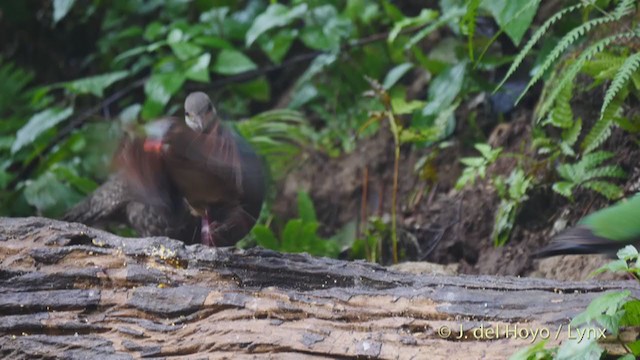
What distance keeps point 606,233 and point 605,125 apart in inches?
43.9

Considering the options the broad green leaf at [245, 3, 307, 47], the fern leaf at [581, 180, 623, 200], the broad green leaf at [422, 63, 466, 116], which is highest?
the fern leaf at [581, 180, 623, 200]

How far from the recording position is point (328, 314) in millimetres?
2410

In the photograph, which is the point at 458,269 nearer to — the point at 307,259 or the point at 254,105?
the point at 307,259

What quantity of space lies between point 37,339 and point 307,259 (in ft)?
2.86

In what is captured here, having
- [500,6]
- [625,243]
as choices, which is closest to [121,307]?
[625,243]

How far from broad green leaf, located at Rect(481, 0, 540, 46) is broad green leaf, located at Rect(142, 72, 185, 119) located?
2.33 meters

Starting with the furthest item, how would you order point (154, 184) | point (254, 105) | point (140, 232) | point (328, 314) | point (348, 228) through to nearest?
point (254, 105) → point (348, 228) → point (140, 232) → point (154, 184) → point (328, 314)

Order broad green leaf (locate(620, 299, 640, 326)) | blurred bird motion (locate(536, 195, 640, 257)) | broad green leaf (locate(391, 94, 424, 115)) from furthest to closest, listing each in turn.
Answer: broad green leaf (locate(391, 94, 424, 115)), blurred bird motion (locate(536, 195, 640, 257)), broad green leaf (locate(620, 299, 640, 326))

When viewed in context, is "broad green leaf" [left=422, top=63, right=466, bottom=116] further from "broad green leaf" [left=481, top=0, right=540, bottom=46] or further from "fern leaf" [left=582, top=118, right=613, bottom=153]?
"fern leaf" [left=582, top=118, right=613, bottom=153]

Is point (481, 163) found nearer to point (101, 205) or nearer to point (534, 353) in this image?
point (534, 353)

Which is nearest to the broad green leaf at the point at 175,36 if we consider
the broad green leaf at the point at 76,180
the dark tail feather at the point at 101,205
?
the broad green leaf at the point at 76,180

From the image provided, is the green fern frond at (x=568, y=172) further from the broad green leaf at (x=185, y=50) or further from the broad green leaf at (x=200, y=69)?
the broad green leaf at (x=185, y=50)

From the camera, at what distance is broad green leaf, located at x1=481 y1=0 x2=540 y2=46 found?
11.5 feet

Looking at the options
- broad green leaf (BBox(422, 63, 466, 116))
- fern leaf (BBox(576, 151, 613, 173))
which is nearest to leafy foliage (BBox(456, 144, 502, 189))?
fern leaf (BBox(576, 151, 613, 173))
